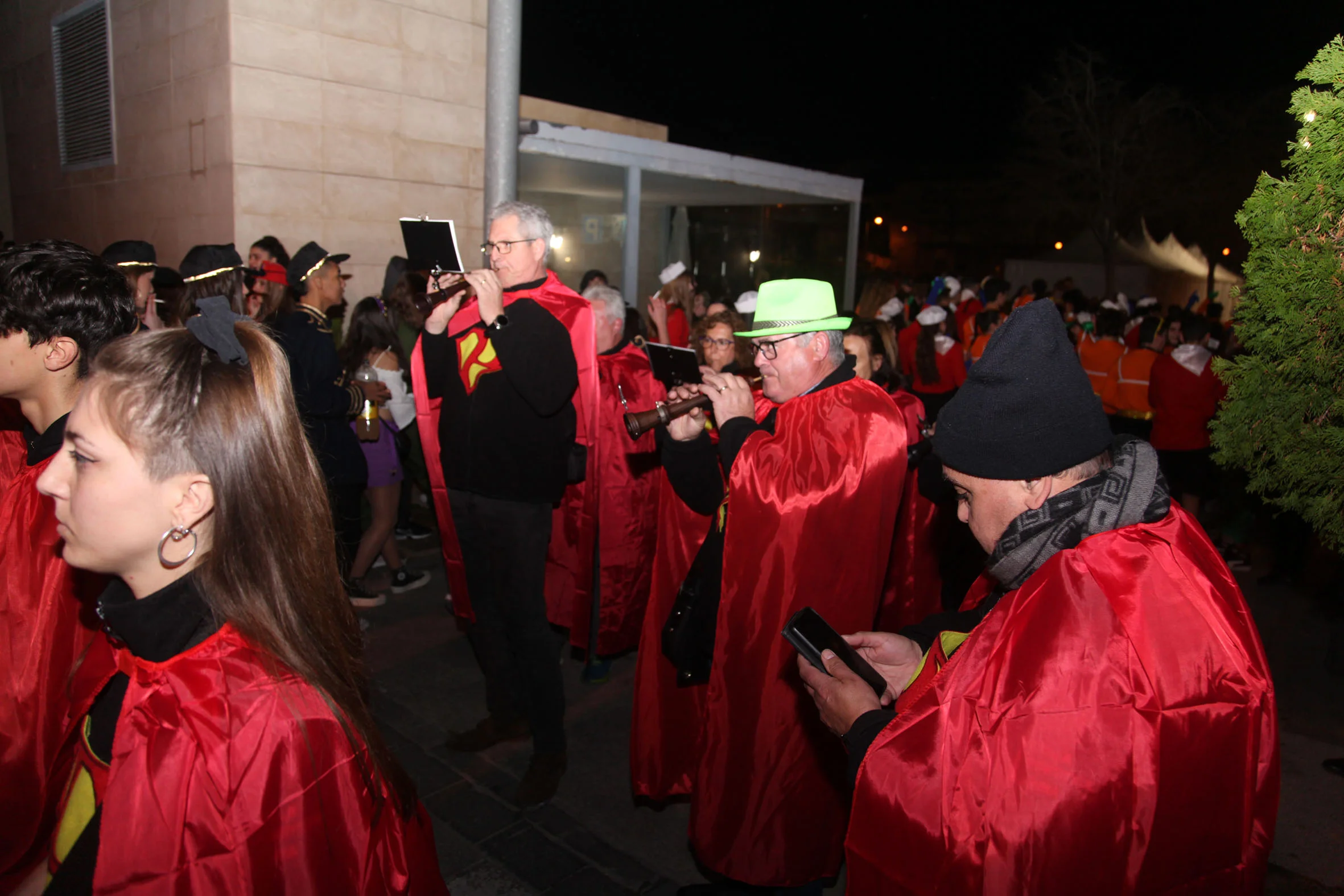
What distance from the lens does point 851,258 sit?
13.6m

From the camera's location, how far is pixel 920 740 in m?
1.48

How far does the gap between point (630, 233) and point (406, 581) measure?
519cm

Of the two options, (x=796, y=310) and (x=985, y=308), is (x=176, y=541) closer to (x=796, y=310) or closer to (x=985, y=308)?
(x=796, y=310)

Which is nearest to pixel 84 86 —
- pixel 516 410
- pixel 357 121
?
pixel 357 121

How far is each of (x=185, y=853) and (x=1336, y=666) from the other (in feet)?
18.6

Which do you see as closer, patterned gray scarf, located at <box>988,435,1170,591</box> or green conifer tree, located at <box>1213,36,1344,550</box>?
patterned gray scarf, located at <box>988,435,1170,591</box>

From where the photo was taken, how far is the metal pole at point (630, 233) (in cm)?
935

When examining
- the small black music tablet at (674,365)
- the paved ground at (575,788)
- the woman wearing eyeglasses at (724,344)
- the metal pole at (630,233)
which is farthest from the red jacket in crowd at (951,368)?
the small black music tablet at (674,365)

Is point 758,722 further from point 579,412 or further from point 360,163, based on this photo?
point 360,163

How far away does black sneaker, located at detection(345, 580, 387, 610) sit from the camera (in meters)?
5.48

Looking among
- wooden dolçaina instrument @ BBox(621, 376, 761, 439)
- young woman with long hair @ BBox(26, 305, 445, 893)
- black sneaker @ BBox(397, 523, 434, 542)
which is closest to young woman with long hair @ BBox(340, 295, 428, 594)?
black sneaker @ BBox(397, 523, 434, 542)

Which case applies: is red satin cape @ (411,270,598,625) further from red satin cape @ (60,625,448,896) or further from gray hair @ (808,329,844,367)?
red satin cape @ (60,625,448,896)

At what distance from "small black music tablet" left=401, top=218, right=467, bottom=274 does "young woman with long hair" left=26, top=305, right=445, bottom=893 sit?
2.18 meters

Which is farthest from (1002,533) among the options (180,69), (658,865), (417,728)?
(180,69)
